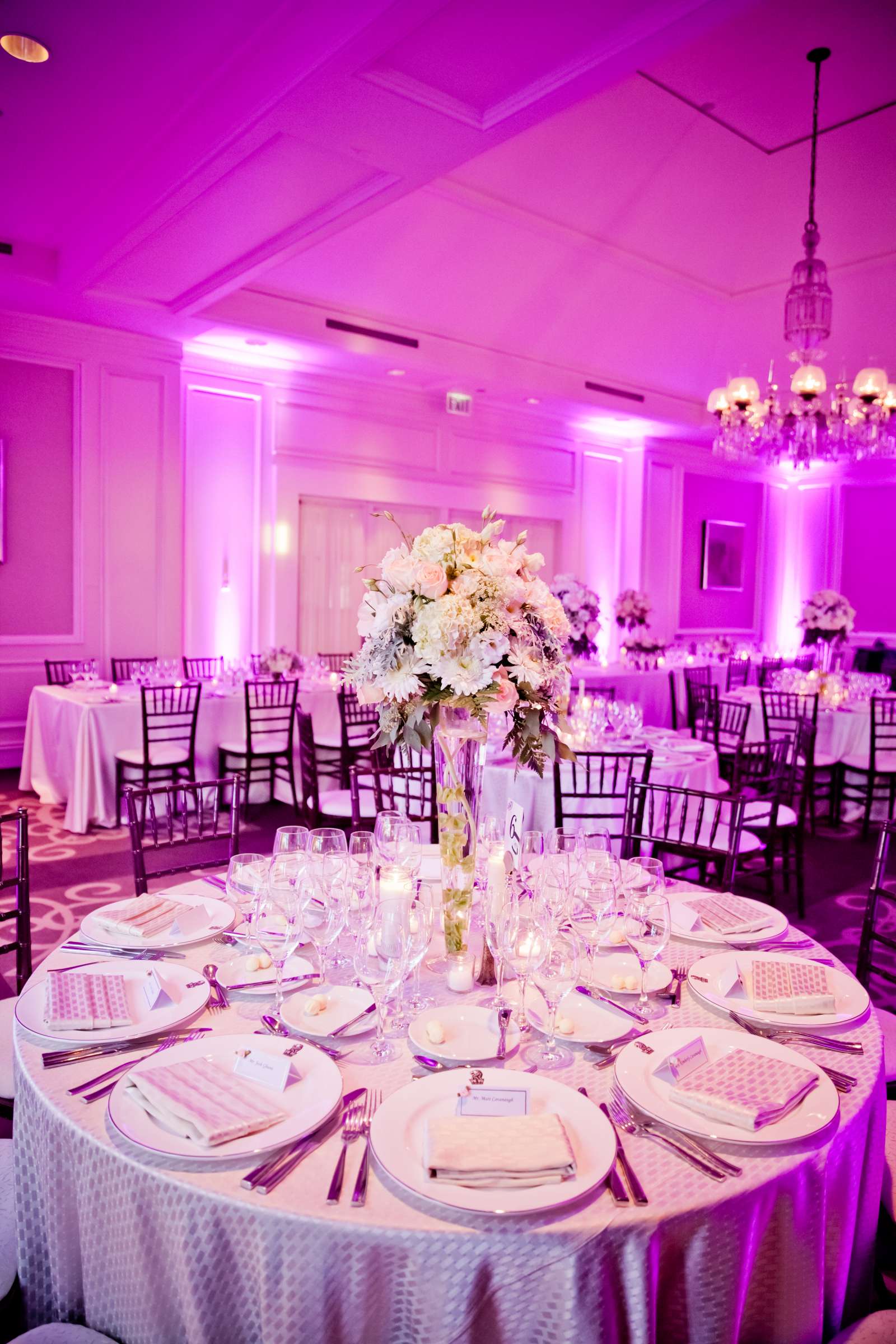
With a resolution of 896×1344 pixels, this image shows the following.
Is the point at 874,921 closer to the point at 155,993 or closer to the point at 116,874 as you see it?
the point at 155,993

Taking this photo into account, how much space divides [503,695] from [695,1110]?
77 centimetres

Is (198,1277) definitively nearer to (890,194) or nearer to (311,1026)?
(311,1026)

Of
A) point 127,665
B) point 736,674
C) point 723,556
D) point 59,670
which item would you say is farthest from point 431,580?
point 723,556

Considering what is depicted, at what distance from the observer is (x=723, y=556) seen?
43.3 feet

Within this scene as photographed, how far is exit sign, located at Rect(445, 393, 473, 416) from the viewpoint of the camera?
31.5 ft

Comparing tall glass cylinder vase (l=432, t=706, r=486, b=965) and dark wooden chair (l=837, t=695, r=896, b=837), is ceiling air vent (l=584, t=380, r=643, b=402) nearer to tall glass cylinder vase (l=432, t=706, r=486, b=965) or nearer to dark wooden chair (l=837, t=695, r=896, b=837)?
dark wooden chair (l=837, t=695, r=896, b=837)

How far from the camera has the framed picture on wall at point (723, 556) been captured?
1295 cm

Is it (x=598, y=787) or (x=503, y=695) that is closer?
(x=503, y=695)

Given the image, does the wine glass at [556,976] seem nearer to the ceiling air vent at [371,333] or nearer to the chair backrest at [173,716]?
the chair backrest at [173,716]

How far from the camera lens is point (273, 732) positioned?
6.21 meters

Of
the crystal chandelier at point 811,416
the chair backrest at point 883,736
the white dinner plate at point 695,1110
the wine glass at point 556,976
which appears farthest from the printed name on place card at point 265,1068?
the crystal chandelier at point 811,416

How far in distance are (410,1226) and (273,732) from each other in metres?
5.28

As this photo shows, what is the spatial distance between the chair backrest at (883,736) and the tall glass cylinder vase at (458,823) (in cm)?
492

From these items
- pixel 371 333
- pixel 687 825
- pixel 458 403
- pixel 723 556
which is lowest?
pixel 687 825
